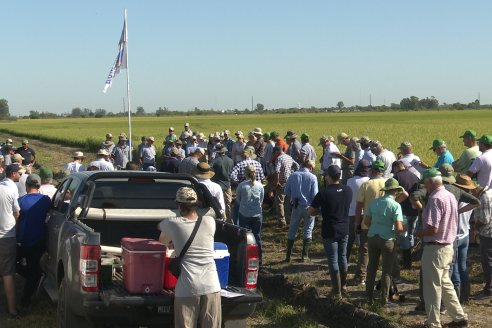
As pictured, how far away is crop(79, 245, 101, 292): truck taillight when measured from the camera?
20.0 feet

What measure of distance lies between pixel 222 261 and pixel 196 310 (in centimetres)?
83

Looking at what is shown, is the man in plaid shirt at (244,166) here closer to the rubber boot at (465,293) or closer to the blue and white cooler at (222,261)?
the rubber boot at (465,293)

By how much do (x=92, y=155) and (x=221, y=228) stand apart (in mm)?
33550

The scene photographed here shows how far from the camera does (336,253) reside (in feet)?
30.0

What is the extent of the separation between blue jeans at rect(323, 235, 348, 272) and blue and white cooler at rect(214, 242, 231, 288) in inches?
111

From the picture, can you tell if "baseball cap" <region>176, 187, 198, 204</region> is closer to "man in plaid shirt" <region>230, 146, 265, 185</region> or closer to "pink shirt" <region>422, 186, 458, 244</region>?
"pink shirt" <region>422, 186, 458, 244</region>

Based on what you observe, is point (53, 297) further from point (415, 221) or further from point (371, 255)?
point (415, 221)

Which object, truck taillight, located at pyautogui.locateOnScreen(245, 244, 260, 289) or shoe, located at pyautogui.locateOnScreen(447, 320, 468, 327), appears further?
shoe, located at pyautogui.locateOnScreen(447, 320, 468, 327)

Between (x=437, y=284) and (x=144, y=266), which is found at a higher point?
(x=144, y=266)

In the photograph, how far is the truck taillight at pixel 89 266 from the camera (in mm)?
6094

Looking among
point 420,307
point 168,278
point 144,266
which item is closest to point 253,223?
point 420,307

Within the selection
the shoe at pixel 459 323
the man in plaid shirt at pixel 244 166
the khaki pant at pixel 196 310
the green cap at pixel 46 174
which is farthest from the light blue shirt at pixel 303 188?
the khaki pant at pixel 196 310

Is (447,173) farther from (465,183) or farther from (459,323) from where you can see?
(459,323)

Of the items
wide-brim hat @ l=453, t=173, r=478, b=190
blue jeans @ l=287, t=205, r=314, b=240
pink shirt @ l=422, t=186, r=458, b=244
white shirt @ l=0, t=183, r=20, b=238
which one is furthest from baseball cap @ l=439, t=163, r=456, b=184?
white shirt @ l=0, t=183, r=20, b=238
